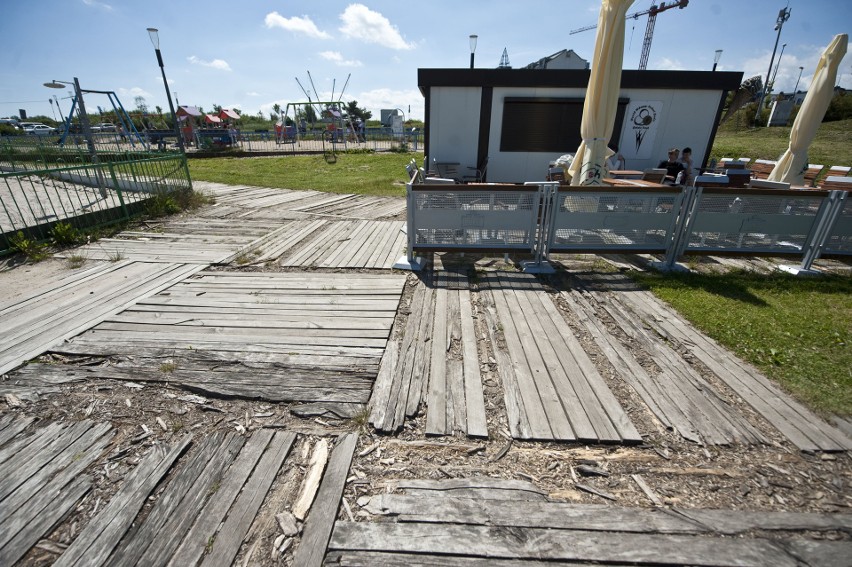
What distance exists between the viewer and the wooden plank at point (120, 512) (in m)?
1.77

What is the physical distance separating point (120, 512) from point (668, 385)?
3872 mm

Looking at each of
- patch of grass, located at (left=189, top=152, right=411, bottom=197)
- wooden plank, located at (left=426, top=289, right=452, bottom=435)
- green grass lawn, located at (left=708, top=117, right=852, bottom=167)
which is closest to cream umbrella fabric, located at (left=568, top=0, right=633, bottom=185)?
wooden plank, located at (left=426, top=289, right=452, bottom=435)

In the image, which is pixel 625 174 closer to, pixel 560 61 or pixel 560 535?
pixel 560 535

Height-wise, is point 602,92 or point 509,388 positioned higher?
point 602,92

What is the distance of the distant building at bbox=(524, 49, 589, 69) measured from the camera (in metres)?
24.3

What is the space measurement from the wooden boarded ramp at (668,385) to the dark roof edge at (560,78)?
331 inches

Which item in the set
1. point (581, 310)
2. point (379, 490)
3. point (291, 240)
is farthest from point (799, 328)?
point (291, 240)

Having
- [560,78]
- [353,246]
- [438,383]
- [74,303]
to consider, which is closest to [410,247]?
[353,246]

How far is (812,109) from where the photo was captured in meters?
7.48

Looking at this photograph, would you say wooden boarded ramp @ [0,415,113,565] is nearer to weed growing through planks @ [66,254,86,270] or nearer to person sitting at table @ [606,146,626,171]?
weed growing through planks @ [66,254,86,270]

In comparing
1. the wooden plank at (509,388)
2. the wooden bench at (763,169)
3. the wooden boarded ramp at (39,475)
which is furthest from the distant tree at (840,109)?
the wooden boarded ramp at (39,475)

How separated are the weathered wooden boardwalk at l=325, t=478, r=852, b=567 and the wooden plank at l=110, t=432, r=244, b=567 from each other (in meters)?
0.81

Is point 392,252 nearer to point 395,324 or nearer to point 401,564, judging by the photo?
point 395,324

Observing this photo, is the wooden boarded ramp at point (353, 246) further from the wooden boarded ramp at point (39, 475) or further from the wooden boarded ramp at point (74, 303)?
the wooden boarded ramp at point (39, 475)
